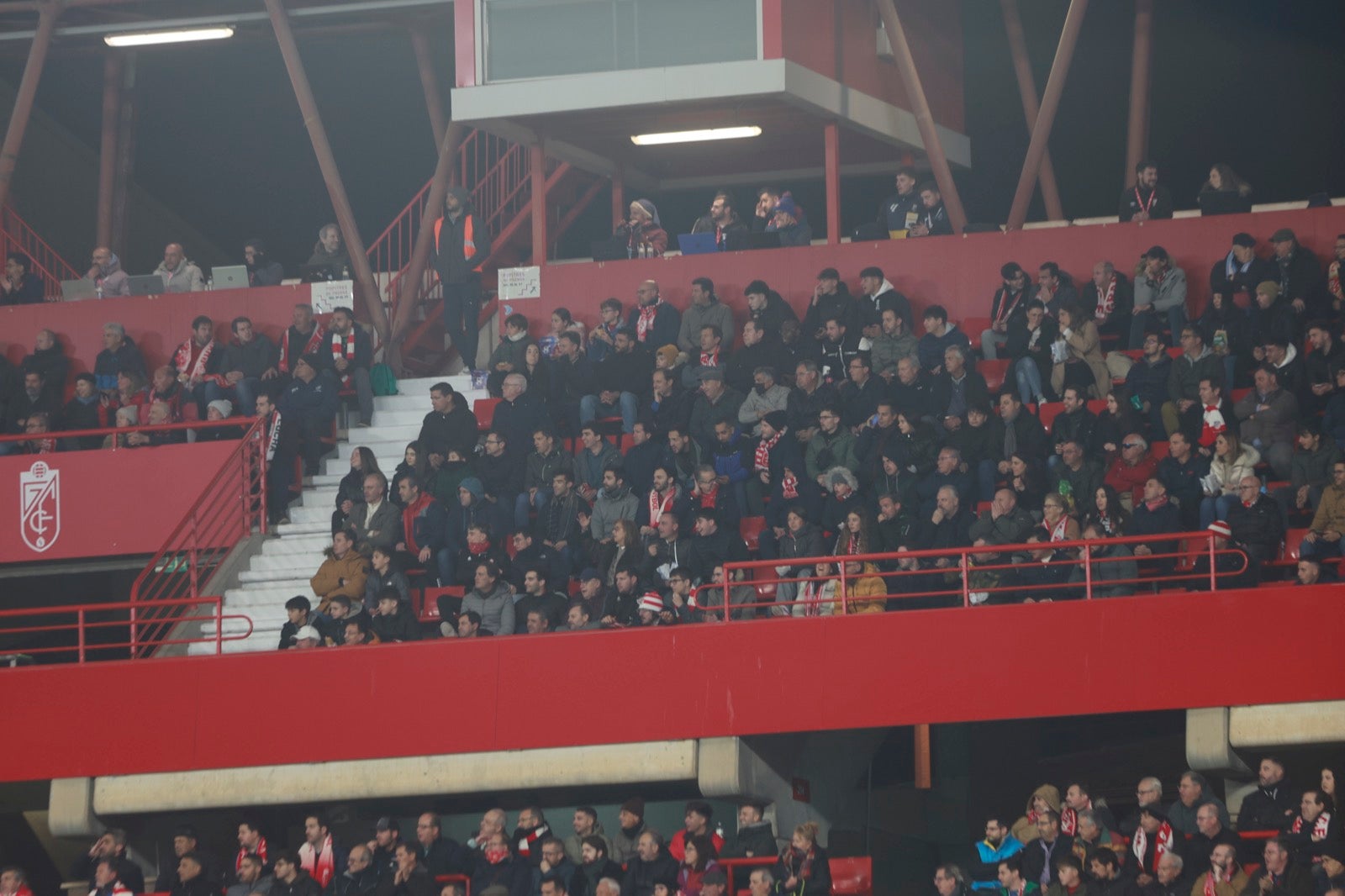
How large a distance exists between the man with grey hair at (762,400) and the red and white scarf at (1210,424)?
3.46 m

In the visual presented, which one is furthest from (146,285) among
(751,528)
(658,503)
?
(751,528)

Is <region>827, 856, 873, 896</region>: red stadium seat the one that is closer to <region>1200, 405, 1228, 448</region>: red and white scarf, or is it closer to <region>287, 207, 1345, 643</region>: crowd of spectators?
<region>287, 207, 1345, 643</region>: crowd of spectators

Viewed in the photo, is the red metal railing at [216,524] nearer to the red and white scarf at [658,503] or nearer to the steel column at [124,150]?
the red and white scarf at [658,503]

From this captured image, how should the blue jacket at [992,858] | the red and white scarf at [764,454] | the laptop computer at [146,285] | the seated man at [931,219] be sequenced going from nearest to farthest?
1. the blue jacket at [992,858]
2. the red and white scarf at [764,454]
3. the seated man at [931,219]
4. the laptop computer at [146,285]

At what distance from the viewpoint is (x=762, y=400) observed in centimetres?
1773

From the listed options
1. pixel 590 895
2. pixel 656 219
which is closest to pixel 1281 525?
pixel 590 895

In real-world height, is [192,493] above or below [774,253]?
below

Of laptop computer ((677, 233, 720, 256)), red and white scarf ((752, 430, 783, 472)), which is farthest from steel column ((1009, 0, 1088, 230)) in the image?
red and white scarf ((752, 430, 783, 472))

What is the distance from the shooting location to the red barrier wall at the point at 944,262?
19250mm

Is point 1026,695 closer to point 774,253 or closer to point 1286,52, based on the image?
point 774,253

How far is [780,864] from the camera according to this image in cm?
1395

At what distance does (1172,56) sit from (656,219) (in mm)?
6968

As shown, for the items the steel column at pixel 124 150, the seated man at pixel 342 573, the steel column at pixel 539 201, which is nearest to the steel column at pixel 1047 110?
the steel column at pixel 539 201

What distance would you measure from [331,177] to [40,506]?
4755mm
